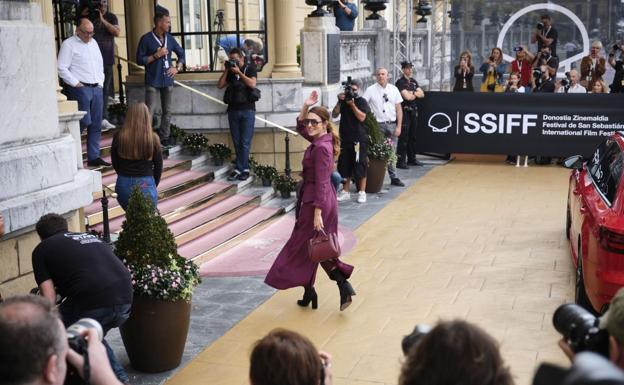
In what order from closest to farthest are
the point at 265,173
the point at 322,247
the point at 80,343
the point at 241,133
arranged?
the point at 80,343, the point at 322,247, the point at 241,133, the point at 265,173

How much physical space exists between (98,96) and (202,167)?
8.47ft

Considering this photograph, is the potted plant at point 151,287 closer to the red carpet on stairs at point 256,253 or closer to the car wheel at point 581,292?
the red carpet on stairs at point 256,253

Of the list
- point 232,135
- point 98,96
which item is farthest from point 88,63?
point 232,135

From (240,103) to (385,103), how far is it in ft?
8.79

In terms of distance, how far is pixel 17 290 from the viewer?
7023 mm

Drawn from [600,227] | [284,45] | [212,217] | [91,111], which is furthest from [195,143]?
[600,227]

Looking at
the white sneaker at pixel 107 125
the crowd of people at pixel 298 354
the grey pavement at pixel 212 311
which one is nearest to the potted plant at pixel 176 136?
the white sneaker at pixel 107 125

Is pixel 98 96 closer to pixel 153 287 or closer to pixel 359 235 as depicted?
pixel 359 235

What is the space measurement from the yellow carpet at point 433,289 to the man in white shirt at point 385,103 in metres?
1.37

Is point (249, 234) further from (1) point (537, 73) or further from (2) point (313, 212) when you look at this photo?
(1) point (537, 73)

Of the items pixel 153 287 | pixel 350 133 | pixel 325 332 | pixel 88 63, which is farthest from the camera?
pixel 350 133

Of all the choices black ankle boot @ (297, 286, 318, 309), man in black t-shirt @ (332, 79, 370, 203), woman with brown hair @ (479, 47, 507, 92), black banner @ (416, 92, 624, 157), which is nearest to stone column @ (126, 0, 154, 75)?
man in black t-shirt @ (332, 79, 370, 203)

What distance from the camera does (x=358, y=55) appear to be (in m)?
17.7

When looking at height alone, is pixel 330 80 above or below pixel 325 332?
above
